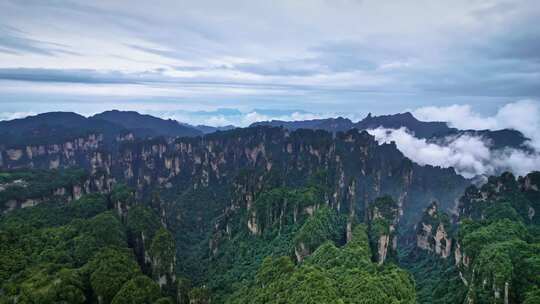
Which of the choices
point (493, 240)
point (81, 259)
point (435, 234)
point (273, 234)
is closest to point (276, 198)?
point (273, 234)

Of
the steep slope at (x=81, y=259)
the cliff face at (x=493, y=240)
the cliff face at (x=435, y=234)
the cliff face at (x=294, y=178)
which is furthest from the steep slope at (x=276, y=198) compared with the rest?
the cliff face at (x=493, y=240)

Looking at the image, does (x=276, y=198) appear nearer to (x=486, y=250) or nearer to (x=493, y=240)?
(x=493, y=240)

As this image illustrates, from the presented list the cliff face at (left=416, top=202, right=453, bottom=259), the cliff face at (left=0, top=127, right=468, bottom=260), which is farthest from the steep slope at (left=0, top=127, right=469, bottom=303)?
the cliff face at (left=416, top=202, right=453, bottom=259)

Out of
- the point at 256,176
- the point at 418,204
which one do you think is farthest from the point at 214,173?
the point at 418,204

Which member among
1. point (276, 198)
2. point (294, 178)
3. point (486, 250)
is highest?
point (486, 250)

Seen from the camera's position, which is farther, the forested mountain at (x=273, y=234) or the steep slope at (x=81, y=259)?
the forested mountain at (x=273, y=234)

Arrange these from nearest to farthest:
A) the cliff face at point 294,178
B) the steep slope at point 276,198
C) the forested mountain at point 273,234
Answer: the forested mountain at point 273,234, the steep slope at point 276,198, the cliff face at point 294,178

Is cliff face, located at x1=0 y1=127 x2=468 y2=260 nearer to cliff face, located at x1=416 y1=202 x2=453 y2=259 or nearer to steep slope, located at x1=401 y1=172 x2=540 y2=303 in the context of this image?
cliff face, located at x1=416 y1=202 x2=453 y2=259

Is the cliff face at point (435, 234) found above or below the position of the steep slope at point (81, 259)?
below

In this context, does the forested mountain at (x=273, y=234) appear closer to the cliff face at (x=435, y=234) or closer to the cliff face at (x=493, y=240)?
the cliff face at (x=493, y=240)
